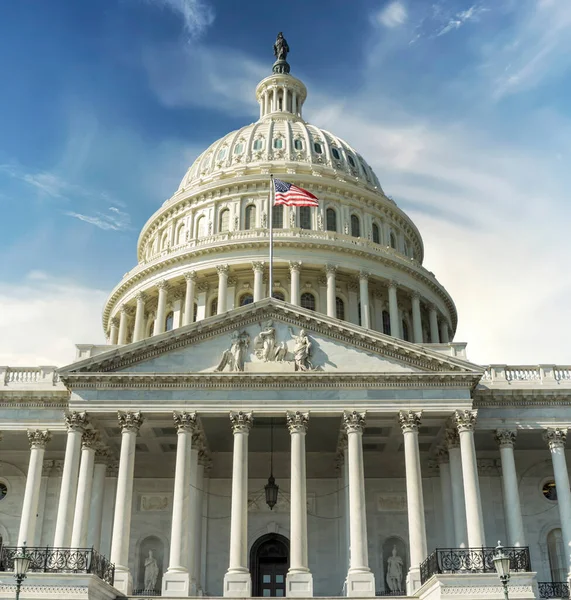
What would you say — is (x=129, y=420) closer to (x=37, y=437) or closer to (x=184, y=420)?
(x=184, y=420)

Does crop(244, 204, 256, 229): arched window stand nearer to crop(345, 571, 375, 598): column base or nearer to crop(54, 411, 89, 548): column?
crop(54, 411, 89, 548): column

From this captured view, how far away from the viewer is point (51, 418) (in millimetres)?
42562

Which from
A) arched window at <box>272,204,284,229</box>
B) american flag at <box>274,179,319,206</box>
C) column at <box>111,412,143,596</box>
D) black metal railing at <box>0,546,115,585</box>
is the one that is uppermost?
arched window at <box>272,204,284,229</box>

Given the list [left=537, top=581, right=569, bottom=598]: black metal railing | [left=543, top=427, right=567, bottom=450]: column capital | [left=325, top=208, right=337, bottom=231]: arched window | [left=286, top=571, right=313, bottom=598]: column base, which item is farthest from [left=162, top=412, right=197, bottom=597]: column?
[left=325, top=208, right=337, bottom=231]: arched window

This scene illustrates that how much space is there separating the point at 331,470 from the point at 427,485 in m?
5.20

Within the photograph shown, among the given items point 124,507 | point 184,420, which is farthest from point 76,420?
point 184,420

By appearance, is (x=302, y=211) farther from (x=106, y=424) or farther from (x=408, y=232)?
(x=106, y=424)

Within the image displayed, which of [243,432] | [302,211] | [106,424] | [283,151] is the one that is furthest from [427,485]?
[283,151]

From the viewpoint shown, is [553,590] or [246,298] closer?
[553,590]

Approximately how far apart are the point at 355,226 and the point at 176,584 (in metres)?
36.5

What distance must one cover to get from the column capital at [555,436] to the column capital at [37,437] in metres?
24.8

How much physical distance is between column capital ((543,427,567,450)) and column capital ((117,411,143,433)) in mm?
19879

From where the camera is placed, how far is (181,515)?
36.8m

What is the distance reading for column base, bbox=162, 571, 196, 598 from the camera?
35281 mm
